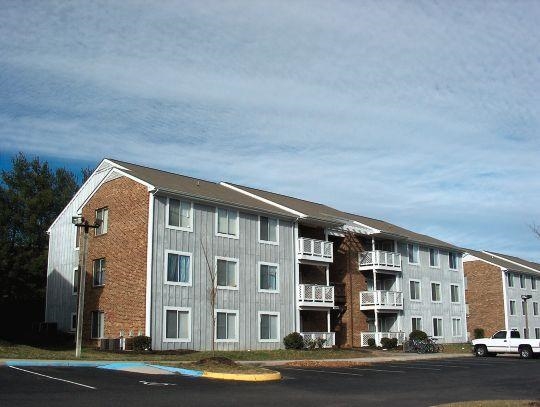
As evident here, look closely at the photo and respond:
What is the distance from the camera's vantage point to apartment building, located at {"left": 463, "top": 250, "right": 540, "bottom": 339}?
6091cm

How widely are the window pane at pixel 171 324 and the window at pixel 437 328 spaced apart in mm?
25716

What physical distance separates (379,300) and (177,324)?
17367mm

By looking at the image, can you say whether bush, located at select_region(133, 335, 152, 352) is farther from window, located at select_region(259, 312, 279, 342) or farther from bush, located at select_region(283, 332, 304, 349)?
bush, located at select_region(283, 332, 304, 349)

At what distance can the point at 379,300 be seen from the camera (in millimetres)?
45188

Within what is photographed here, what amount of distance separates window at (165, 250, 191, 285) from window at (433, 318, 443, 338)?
25.0 meters

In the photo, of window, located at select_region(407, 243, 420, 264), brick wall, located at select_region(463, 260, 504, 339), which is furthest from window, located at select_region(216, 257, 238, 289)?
brick wall, located at select_region(463, 260, 504, 339)

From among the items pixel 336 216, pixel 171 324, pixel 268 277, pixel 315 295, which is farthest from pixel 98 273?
pixel 336 216

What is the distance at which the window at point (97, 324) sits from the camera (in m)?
35.4

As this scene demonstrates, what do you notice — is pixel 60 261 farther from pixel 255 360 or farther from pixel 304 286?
pixel 255 360

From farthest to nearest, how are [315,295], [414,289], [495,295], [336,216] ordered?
[495,295]
[414,289]
[336,216]
[315,295]

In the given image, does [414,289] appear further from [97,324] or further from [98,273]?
[97,324]

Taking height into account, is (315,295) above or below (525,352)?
above

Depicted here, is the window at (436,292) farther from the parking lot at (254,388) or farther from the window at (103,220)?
the parking lot at (254,388)

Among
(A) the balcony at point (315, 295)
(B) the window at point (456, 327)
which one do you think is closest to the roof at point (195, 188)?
(A) the balcony at point (315, 295)
